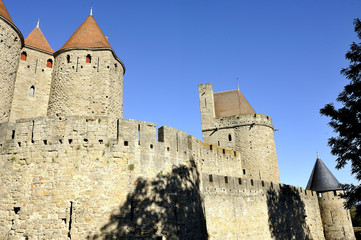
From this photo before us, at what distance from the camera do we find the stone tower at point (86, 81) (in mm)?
14352

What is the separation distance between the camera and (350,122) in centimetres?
1009

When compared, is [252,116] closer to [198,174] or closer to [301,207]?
[301,207]

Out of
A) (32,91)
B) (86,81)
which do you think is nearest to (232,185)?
(86,81)

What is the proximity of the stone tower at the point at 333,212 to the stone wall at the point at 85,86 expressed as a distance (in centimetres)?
1498

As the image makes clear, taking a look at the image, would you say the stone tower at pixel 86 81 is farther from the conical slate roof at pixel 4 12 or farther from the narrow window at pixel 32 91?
the conical slate roof at pixel 4 12

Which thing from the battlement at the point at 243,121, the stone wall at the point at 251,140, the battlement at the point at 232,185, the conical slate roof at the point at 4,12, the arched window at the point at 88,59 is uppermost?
the conical slate roof at the point at 4,12

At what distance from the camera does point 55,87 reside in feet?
48.9

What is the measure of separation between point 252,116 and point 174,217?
16.3 meters

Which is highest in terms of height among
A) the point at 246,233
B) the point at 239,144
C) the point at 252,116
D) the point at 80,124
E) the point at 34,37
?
the point at 34,37

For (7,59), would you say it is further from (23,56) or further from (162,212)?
(162,212)

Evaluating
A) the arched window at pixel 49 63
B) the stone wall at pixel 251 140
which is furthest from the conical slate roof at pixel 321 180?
the arched window at pixel 49 63

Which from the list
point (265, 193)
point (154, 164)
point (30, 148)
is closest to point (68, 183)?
point (30, 148)

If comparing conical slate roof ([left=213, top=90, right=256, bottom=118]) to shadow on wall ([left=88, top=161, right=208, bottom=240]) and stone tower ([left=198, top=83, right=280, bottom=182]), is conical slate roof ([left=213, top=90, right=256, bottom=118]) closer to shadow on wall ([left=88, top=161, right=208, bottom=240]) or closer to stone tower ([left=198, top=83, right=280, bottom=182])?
stone tower ([left=198, top=83, right=280, bottom=182])

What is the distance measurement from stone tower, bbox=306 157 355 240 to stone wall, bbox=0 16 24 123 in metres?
19.6
